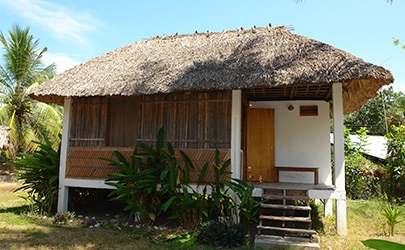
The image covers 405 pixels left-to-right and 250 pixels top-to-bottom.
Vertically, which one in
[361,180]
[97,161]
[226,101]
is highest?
[226,101]

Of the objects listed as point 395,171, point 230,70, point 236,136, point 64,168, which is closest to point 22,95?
point 64,168

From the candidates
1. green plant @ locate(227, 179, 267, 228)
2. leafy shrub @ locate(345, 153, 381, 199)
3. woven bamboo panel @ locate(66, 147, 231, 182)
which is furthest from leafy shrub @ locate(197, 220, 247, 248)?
leafy shrub @ locate(345, 153, 381, 199)

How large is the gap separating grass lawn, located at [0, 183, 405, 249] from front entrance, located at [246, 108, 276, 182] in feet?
5.68

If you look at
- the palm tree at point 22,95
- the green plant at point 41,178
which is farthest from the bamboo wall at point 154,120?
the palm tree at point 22,95

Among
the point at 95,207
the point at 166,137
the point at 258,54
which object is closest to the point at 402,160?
the point at 258,54

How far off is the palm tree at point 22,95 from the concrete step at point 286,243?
39.9 feet

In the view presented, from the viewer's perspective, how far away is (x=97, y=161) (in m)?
6.70

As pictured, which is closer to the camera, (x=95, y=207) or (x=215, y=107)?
(x=215, y=107)

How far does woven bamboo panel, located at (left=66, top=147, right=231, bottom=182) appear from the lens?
6.16 meters

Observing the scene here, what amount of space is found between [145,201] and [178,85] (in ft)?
7.27

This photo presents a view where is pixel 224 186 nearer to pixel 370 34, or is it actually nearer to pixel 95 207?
pixel 95 207

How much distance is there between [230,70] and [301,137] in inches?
113

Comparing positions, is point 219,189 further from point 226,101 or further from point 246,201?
point 226,101

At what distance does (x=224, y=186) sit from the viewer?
5871 mm
